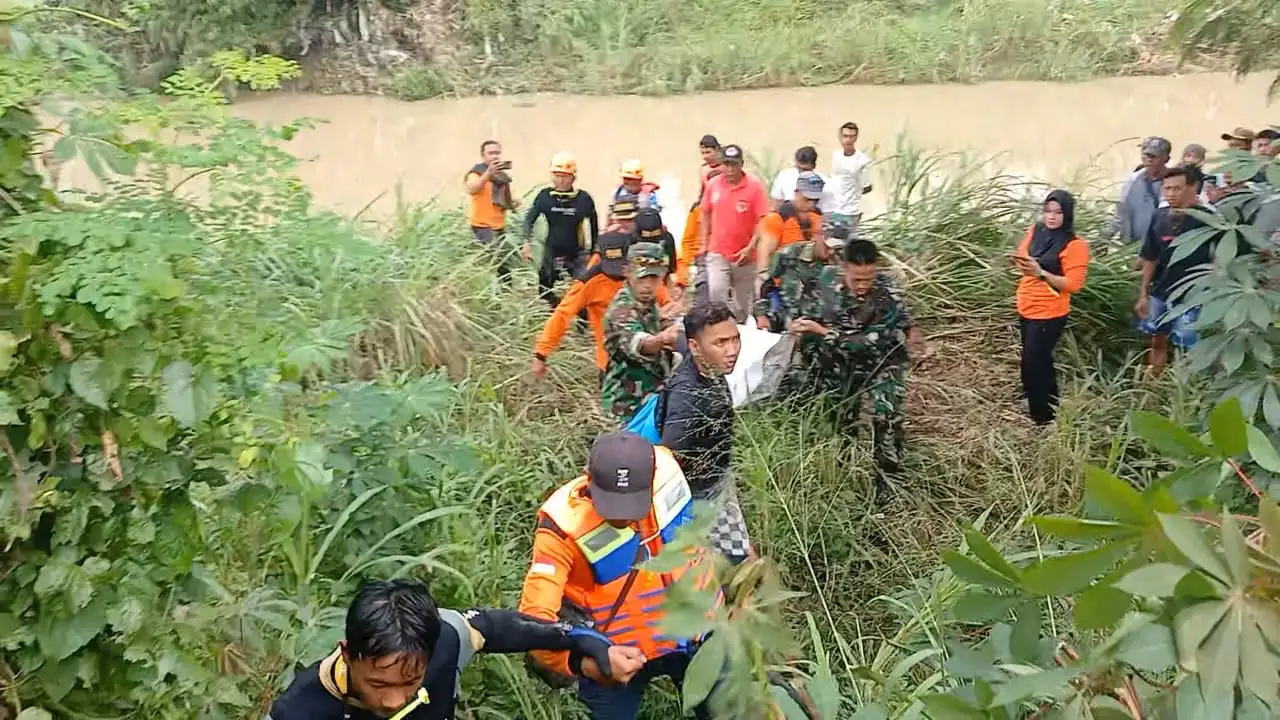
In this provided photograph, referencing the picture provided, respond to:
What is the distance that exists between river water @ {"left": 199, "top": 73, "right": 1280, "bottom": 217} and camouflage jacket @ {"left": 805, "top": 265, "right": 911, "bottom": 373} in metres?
6.24

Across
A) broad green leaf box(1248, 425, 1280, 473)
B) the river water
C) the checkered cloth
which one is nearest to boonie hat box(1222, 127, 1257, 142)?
the checkered cloth

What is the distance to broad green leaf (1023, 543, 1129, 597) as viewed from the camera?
0.78m

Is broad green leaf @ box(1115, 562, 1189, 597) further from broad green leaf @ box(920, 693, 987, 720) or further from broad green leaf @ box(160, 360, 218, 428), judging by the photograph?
broad green leaf @ box(160, 360, 218, 428)

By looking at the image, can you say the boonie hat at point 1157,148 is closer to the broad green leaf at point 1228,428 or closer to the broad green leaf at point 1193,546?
the broad green leaf at point 1228,428

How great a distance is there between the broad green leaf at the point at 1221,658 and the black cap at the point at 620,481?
1.57 meters

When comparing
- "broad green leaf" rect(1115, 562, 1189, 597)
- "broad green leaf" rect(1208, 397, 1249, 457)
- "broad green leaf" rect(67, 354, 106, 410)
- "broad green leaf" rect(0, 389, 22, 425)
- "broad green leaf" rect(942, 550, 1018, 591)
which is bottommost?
"broad green leaf" rect(0, 389, 22, 425)

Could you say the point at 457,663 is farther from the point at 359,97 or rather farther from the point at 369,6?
the point at 369,6

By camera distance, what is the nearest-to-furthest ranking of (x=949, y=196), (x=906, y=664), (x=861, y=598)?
(x=906, y=664)
(x=861, y=598)
(x=949, y=196)

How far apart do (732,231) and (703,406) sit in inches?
113

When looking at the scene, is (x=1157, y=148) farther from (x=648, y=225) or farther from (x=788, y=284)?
(x=648, y=225)

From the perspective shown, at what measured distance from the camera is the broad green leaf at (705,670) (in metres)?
1.04

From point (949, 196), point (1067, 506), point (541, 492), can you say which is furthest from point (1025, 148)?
point (541, 492)

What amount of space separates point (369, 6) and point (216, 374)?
16601 mm

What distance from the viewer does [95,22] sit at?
1807 millimetres
